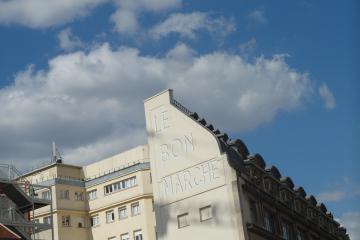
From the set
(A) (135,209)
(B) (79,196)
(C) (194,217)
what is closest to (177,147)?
(C) (194,217)

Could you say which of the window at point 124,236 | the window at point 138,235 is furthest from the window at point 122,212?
the window at point 138,235

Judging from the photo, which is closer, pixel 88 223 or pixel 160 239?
pixel 160 239

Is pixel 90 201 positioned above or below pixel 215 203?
above

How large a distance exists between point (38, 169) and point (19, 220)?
151 ft

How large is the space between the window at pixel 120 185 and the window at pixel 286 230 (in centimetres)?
3222

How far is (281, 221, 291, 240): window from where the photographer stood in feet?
203

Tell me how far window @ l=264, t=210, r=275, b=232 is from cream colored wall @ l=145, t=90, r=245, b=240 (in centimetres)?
512

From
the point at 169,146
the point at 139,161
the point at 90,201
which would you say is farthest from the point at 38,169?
the point at 169,146

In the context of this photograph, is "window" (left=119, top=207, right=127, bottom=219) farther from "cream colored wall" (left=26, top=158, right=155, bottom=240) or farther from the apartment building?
"cream colored wall" (left=26, top=158, right=155, bottom=240)

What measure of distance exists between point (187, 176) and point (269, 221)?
7904 millimetres

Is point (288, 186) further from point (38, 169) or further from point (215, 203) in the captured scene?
point (38, 169)

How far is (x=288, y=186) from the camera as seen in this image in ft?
223

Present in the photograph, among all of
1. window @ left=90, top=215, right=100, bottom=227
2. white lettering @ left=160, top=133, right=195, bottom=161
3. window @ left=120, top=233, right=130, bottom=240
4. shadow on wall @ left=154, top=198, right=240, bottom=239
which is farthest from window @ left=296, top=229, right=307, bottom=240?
window @ left=90, top=215, right=100, bottom=227

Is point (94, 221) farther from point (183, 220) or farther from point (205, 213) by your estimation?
point (205, 213)
